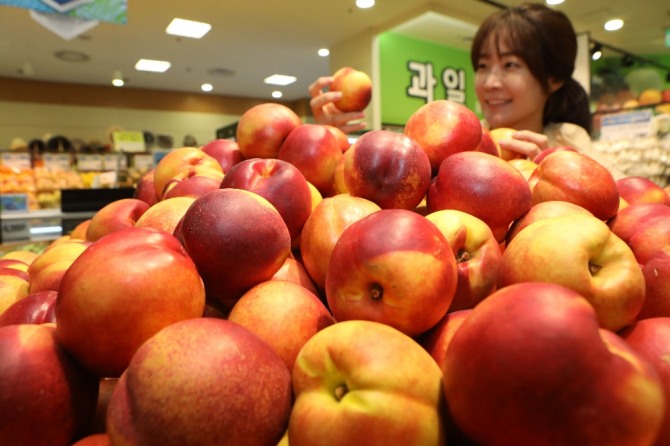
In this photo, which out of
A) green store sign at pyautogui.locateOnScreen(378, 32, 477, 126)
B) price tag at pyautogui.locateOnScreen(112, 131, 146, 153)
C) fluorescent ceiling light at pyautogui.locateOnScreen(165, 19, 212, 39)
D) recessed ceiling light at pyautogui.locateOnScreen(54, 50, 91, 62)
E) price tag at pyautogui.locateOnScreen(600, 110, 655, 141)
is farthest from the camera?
recessed ceiling light at pyautogui.locateOnScreen(54, 50, 91, 62)

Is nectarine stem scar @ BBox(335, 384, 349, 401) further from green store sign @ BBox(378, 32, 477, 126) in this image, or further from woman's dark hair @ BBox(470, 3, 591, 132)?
green store sign @ BBox(378, 32, 477, 126)

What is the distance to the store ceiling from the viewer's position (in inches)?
196

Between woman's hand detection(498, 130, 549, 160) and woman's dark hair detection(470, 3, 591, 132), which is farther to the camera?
woman's dark hair detection(470, 3, 591, 132)

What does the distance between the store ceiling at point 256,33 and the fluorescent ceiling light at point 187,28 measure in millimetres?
86

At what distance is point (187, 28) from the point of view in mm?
5406

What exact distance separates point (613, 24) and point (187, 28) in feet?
17.7

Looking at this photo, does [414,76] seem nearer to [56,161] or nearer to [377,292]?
[56,161]

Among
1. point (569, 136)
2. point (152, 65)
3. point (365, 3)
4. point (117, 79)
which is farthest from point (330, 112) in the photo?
point (117, 79)

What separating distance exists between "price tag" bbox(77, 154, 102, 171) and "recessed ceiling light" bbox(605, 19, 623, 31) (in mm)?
7369

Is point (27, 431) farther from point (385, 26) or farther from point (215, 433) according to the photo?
→ point (385, 26)

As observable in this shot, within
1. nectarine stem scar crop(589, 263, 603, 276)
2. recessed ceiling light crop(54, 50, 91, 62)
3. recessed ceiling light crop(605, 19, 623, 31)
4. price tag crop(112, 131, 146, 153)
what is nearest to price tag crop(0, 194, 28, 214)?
price tag crop(112, 131, 146, 153)

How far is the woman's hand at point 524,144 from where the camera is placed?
1.13 m

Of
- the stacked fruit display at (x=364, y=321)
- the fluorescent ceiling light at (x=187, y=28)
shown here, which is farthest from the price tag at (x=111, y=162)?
the stacked fruit display at (x=364, y=321)

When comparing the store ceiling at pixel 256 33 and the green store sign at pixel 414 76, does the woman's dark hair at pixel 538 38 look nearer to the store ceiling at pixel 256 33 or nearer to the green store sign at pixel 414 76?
the store ceiling at pixel 256 33
